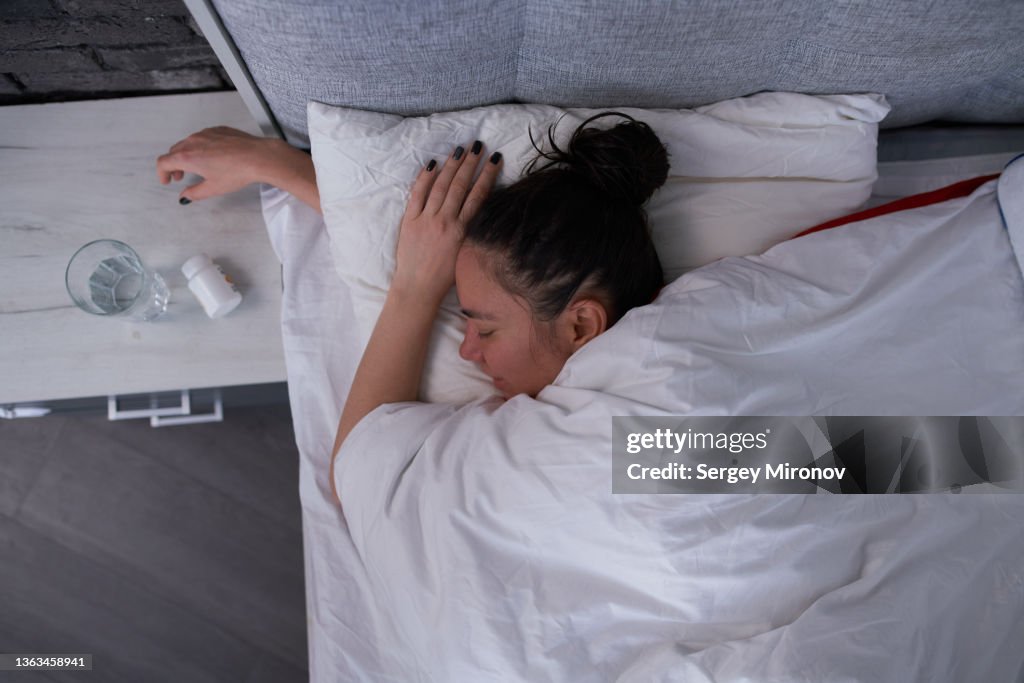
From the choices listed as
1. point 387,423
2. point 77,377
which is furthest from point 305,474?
point 77,377

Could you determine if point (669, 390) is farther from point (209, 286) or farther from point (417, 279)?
point (209, 286)

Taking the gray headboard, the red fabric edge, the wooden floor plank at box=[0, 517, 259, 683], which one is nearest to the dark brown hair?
the gray headboard

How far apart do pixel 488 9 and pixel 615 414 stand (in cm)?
52

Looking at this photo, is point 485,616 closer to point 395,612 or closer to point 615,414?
point 395,612

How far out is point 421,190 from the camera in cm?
91

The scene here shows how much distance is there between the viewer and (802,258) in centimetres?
84

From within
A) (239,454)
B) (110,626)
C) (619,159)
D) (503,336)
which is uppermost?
(619,159)

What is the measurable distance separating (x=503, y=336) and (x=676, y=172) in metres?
0.37

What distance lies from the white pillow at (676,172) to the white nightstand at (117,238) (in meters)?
0.18

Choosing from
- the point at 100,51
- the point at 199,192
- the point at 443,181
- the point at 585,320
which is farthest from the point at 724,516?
the point at 100,51

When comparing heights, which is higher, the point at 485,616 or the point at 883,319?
the point at 883,319

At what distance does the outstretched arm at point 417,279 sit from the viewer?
0.90m

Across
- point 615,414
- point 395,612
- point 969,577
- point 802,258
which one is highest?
point 802,258

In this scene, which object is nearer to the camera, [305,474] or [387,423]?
[387,423]
